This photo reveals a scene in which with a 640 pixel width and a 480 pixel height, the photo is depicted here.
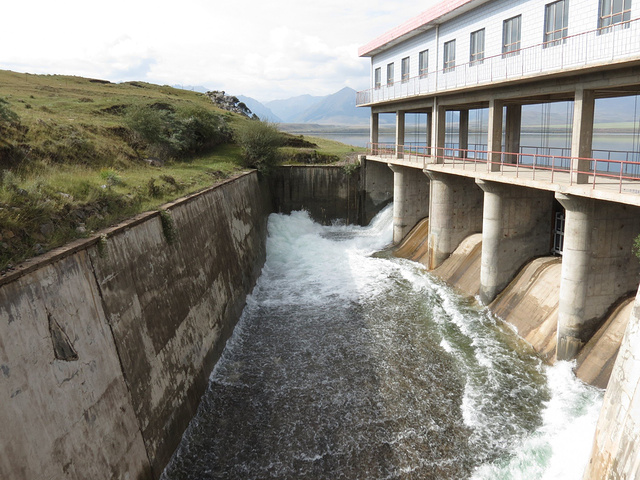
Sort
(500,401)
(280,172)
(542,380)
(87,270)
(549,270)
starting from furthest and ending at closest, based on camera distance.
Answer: (280,172) → (549,270) → (542,380) → (500,401) → (87,270)

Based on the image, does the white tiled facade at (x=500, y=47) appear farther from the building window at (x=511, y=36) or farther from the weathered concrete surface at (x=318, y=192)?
the weathered concrete surface at (x=318, y=192)

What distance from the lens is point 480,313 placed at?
20.5 meters

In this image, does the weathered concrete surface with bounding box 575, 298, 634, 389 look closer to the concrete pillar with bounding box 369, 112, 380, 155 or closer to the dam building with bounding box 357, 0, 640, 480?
the dam building with bounding box 357, 0, 640, 480

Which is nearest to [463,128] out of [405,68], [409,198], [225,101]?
[405,68]

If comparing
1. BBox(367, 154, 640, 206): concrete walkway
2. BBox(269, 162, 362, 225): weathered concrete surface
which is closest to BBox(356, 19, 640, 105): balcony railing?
BBox(367, 154, 640, 206): concrete walkway

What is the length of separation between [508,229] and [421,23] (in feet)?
46.6

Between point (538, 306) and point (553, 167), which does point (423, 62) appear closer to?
point (553, 167)

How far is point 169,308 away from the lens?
13.8 meters

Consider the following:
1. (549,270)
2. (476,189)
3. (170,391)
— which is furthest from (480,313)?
(170,391)

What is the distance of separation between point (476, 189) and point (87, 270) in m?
22.0

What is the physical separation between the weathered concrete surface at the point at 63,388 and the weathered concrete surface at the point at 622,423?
9.66 meters

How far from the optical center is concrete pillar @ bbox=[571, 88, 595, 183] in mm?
16141

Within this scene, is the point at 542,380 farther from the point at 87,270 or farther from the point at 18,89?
the point at 18,89

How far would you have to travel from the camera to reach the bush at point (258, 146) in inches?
1471
